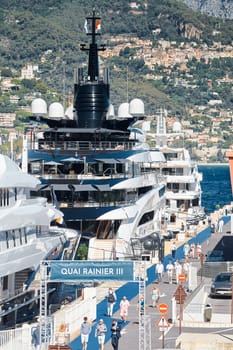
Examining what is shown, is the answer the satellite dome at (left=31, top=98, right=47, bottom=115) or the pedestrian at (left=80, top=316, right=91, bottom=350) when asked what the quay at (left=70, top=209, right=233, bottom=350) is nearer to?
the pedestrian at (left=80, top=316, right=91, bottom=350)

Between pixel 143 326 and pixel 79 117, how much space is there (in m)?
27.2

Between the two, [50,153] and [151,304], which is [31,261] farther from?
[50,153]

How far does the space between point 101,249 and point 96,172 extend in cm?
396

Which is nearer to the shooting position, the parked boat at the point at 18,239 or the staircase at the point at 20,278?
the parked boat at the point at 18,239

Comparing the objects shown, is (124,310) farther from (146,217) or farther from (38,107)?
(38,107)

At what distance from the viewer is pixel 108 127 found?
59.3 m

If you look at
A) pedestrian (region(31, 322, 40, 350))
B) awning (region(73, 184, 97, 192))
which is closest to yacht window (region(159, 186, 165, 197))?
awning (region(73, 184, 97, 192))

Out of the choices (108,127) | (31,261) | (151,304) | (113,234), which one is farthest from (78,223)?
(31,261)

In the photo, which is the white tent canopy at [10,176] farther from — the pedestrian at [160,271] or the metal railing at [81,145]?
the metal railing at [81,145]

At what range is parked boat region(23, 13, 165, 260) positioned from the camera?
173 ft

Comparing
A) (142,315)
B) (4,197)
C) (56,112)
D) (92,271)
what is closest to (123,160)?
(56,112)

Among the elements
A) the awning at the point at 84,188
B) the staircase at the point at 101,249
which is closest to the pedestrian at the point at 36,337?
the staircase at the point at 101,249

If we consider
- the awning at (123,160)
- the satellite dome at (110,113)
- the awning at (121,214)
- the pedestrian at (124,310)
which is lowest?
the pedestrian at (124,310)

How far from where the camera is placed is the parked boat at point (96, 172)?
52844mm
